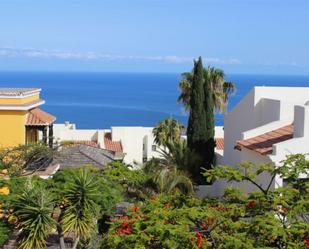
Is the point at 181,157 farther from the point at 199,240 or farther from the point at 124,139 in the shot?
the point at 124,139

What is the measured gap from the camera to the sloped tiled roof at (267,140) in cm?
2009

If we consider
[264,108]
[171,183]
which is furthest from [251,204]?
[264,108]

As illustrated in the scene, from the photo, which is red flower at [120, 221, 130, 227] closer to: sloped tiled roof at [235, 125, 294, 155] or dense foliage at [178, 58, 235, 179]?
sloped tiled roof at [235, 125, 294, 155]

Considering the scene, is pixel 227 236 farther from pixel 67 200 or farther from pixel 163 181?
pixel 163 181

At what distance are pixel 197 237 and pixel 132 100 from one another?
592 feet

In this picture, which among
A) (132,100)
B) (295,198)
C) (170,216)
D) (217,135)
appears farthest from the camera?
(132,100)

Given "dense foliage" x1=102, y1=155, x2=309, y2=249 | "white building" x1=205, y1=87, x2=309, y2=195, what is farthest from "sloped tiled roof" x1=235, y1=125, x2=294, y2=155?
"dense foliage" x1=102, y1=155, x2=309, y2=249

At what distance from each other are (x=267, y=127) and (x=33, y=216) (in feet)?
36.7

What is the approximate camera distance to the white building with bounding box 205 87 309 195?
1853cm

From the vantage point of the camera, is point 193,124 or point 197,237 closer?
point 197,237

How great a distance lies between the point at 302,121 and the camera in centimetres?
1884

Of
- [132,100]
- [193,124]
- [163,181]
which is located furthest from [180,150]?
[132,100]

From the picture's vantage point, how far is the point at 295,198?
32.0 feet

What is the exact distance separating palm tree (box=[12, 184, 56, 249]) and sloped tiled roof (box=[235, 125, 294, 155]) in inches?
329
